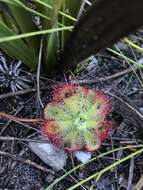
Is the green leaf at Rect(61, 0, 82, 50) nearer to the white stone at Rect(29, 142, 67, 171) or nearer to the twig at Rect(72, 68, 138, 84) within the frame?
the twig at Rect(72, 68, 138, 84)

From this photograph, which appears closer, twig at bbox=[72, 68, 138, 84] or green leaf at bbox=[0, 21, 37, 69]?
green leaf at bbox=[0, 21, 37, 69]

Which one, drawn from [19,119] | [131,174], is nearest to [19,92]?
[19,119]

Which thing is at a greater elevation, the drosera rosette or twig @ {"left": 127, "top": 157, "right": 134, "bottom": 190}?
the drosera rosette

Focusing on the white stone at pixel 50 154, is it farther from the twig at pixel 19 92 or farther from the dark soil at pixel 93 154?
the twig at pixel 19 92

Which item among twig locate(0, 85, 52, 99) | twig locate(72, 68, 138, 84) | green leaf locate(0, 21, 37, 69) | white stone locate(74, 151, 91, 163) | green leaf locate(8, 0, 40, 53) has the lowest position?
white stone locate(74, 151, 91, 163)

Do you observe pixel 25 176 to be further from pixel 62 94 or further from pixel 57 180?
pixel 62 94

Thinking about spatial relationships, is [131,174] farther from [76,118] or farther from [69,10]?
[69,10]

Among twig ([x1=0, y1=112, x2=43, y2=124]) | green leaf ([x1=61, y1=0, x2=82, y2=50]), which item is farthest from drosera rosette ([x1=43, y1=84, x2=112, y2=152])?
green leaf ([x1=61, y1=0, x2=82, y2=50])
